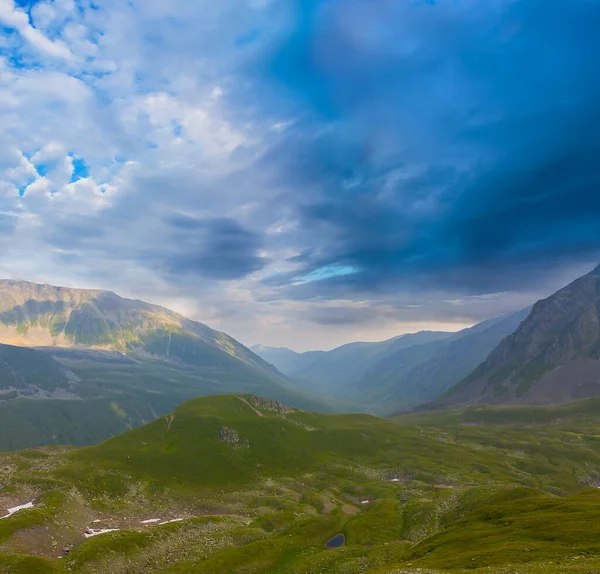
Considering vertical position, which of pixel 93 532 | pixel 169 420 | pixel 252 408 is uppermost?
pixel 169 420

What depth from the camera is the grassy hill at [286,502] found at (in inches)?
2302

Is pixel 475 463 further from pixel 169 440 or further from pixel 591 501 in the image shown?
pixel 169 440

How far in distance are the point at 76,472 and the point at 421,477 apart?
11331 cm

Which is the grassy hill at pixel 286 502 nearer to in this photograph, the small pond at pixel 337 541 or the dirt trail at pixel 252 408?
the dirt trail at pixel 252 408

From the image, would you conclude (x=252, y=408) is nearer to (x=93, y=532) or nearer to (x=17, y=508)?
(x=17, y=508)

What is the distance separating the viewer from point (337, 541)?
80000 mm

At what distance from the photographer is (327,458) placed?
158250 millimetres

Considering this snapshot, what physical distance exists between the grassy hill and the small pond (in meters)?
1.69

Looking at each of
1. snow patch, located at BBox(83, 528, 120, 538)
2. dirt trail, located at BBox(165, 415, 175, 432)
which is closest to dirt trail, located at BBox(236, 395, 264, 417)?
dirt trail, located at BBox(165, 415, 175, 432)

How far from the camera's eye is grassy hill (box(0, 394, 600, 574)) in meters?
58.5

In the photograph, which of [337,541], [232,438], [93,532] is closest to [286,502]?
[337,541]

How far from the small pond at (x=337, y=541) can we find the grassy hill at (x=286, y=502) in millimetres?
1694

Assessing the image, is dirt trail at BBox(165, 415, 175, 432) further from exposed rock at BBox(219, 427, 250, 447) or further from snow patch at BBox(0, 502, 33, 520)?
snow patch at BBox(0, 502, 33, 520)

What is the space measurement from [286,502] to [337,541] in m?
30.2
